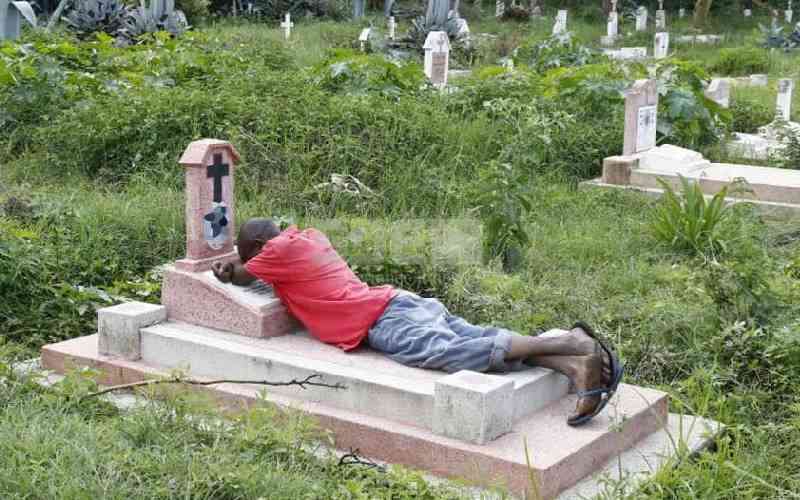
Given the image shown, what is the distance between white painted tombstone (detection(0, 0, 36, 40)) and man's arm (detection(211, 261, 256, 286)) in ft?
29.1

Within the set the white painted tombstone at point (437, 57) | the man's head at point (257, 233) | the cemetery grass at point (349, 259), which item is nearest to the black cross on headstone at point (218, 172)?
the man's head at point (257, 233)

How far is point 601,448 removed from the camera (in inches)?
191

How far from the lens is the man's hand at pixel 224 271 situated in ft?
18.9

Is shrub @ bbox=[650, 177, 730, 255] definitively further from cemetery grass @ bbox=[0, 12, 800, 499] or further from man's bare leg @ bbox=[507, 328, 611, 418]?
man's bare leg @ bbox=[507, 328, 611, 418]

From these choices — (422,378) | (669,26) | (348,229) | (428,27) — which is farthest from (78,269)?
(669,26)

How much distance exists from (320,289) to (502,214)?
222 centimetres

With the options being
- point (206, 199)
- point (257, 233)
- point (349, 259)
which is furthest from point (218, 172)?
point (349, 259)

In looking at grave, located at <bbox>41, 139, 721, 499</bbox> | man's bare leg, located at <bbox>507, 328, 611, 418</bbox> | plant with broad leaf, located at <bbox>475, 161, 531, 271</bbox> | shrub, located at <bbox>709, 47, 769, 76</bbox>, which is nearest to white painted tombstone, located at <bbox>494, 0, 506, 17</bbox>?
shrub, located at <bbox>709, 47, 769, 76</bbox>

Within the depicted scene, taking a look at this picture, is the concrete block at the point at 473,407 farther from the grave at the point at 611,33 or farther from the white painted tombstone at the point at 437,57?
the grave at the point at 611,33

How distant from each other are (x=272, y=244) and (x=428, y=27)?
659 inches

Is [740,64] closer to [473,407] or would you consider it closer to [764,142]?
[764,142]

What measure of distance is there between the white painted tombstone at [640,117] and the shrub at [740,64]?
11.2 metres

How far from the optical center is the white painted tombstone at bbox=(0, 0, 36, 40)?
13578mm

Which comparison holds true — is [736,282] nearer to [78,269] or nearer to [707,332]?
[707,332]
